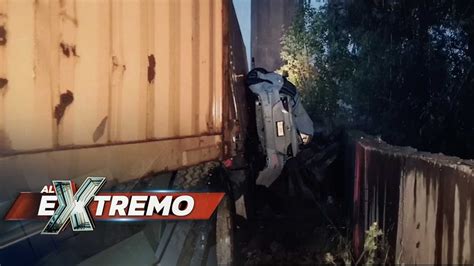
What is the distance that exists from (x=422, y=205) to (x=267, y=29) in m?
24.5

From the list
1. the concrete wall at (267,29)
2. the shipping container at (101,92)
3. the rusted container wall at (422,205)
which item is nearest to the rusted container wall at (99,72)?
the shipping container at (101,92)

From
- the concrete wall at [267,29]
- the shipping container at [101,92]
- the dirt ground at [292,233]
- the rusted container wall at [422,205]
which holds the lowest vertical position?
the dirt ground at [292,233]

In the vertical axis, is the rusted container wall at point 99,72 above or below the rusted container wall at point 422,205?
above

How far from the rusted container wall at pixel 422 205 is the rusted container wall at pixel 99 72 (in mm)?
A: 1653

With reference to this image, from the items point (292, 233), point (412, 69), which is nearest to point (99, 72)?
point (292, 233)

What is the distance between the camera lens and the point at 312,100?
48.3 ft

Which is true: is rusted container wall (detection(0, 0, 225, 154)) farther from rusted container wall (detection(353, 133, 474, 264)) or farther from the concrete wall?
the concrete wall

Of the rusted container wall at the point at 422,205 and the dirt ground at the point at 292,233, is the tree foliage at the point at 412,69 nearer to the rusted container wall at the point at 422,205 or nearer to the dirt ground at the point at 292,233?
the dirt ground at the point at 292,233

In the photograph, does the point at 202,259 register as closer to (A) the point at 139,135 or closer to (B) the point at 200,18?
(A) the point at 139,135

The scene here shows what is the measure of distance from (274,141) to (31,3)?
5034 mm

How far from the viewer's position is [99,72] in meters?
3.44

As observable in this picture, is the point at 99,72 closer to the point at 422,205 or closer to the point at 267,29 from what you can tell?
the point at 422,205

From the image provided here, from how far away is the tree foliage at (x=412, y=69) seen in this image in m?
9.22

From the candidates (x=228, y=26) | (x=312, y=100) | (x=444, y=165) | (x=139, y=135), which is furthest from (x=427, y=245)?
(x=312, y=100)
